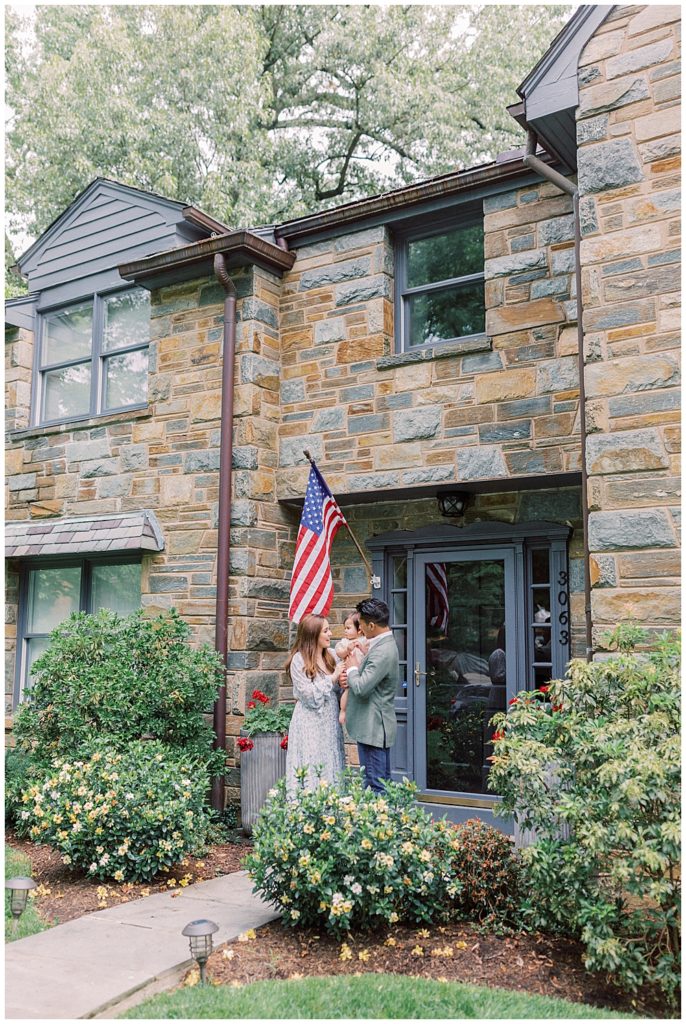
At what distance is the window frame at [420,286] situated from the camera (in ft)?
25.8

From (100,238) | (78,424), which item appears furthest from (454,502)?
(100,238)

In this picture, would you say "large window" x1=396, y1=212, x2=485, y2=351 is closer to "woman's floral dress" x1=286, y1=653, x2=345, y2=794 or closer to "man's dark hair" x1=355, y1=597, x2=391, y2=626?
"man's dark hair" x1=355, y1=597, x2=391, y2=626

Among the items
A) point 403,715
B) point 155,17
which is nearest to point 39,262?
point 403,715

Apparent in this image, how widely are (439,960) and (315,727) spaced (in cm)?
218

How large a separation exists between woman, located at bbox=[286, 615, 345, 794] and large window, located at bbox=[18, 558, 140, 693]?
3.39 m

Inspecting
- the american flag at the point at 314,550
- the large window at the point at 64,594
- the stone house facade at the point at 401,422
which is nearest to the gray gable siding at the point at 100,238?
the stone house facade at the point at 401,422

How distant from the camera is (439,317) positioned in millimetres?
8094

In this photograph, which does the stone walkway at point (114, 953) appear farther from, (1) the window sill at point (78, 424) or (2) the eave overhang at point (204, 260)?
(2) the eave overhang at point (204, 260)

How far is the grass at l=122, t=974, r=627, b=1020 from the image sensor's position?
12.1 feet

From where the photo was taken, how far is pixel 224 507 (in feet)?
26.5

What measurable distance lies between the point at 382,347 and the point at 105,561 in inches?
153

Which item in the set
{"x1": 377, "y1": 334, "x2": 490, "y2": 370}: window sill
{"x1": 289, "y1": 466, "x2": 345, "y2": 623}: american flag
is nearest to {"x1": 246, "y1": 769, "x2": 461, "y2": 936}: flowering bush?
{"x1": 289, "y1": 466, "x2": 345, "y2": 623}: american flag

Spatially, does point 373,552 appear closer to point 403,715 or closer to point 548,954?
point 403,715

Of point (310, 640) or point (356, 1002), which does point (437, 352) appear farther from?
point (356, 1002)
